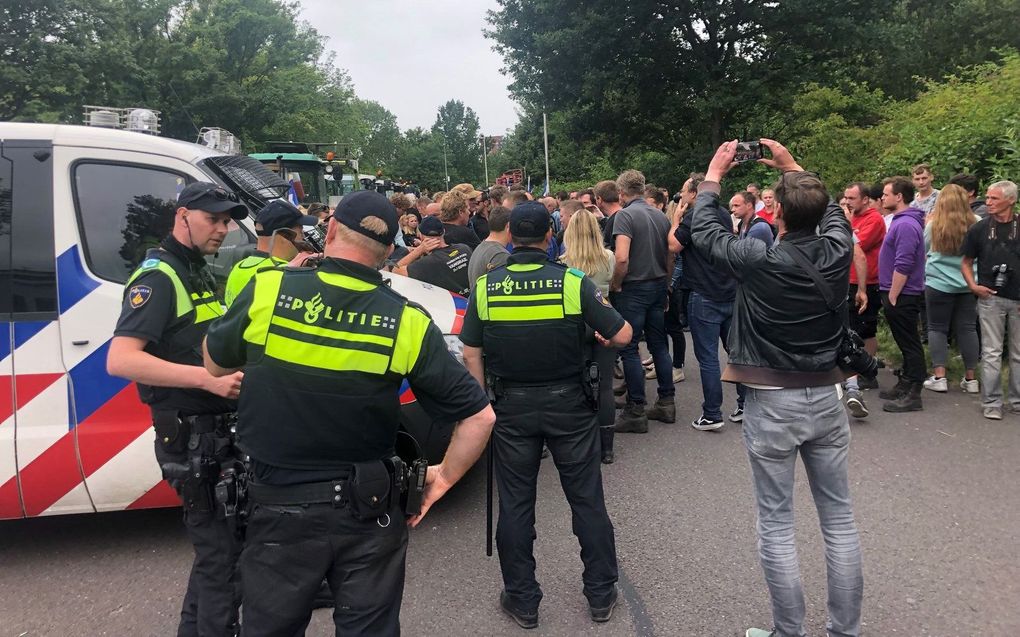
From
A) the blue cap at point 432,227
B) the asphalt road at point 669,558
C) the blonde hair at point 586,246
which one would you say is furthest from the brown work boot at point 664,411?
the blue cap at point 432,227

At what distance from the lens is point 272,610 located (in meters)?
1.97

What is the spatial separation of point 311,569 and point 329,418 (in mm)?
451

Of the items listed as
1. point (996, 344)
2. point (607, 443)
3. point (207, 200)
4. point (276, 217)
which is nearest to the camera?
point (207, 200)

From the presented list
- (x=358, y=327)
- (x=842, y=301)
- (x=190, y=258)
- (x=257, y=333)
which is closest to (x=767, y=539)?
(x=842, y=301)

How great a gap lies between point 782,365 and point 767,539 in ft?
2.38

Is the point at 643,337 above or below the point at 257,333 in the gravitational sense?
below

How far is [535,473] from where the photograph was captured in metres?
3.18

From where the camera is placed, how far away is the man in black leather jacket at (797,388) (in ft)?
8.79

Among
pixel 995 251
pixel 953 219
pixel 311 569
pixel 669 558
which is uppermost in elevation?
pixel 953 219

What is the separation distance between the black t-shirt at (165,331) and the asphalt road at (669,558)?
4.03 feet

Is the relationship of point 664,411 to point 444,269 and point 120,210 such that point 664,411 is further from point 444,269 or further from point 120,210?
point 120,210

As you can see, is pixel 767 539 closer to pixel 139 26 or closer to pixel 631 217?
pixel 631 217

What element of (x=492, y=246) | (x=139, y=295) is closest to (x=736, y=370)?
(x=139, y=295)

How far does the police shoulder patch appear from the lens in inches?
103
